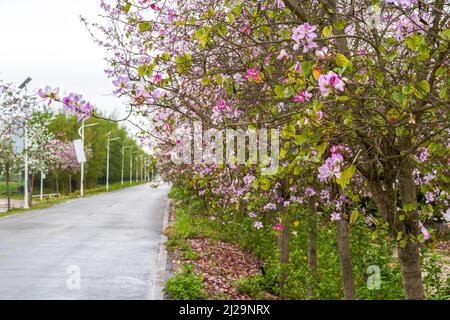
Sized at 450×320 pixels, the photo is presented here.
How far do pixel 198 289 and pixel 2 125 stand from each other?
917 inches

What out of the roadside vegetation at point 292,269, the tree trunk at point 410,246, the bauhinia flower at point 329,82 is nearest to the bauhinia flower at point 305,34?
the bauhinia flower at point 329,82

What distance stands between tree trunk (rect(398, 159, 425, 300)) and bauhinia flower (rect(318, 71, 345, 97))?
1.92 m

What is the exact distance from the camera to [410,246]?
177 inches

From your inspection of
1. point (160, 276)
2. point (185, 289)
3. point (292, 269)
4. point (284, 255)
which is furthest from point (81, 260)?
point (292, 269)

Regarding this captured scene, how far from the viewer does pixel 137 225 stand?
20656mm

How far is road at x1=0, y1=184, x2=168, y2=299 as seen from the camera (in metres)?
8.86

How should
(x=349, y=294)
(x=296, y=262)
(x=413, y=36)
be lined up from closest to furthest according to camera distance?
(x=413, y=36) → (x=349, y=294) → (x=296, y=262)

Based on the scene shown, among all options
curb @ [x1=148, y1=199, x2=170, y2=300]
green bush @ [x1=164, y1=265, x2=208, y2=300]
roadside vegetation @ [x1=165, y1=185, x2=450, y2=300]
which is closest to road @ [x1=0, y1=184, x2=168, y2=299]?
curb @ [x1=148, y1=199, x2=170, y2=300]

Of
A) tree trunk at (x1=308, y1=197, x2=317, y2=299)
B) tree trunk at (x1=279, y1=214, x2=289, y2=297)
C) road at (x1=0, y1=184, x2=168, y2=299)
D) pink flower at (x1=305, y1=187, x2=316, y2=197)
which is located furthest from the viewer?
tree trunk at (x1=279, y1=214, x2=289, y2=297)

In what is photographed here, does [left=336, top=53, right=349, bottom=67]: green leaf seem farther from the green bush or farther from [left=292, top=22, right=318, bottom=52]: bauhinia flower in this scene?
the green bush

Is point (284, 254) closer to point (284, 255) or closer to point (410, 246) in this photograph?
point (284, 255)

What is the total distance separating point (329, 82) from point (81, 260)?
10.3 m
